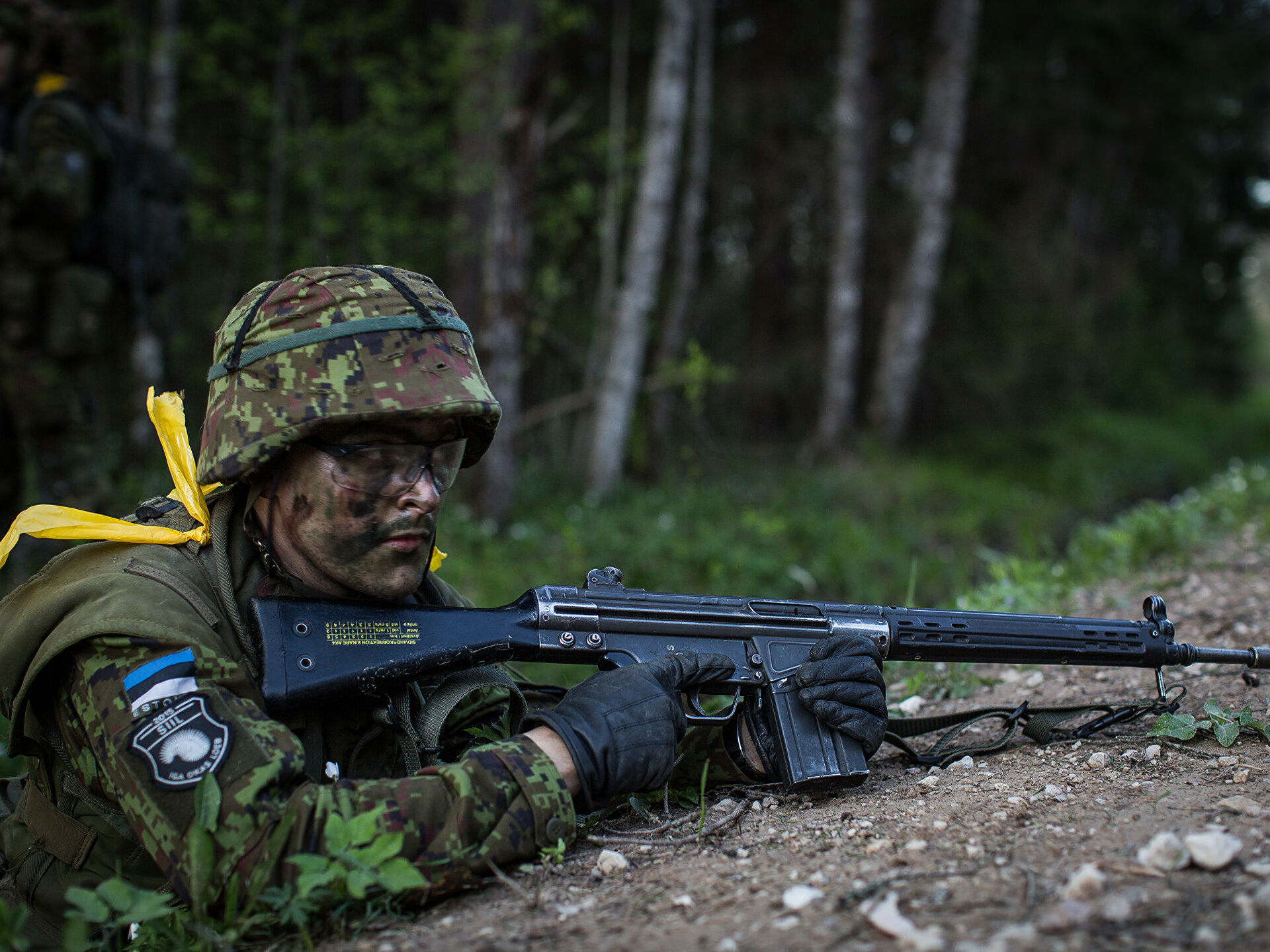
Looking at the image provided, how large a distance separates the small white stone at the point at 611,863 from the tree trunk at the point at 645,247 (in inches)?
284

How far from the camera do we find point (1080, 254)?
808 inches

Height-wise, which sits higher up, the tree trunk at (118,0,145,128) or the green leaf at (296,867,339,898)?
the tree trunk at (118,0,145,128)

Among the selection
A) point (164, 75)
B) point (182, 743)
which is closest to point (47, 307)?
point (164, 75)

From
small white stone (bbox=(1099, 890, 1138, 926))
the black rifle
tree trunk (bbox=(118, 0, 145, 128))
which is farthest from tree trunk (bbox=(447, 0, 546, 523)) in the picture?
small white stone (bbox=(1099, 890, 1138, 926))

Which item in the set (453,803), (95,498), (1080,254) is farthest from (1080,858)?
(1080,254)

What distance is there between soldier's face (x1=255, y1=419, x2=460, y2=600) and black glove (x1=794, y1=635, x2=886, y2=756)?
1204 mm

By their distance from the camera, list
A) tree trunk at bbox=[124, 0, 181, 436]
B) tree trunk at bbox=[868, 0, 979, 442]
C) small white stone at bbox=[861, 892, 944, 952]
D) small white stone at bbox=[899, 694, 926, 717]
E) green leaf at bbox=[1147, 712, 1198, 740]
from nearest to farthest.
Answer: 1. small white stone at bbox=[861, 892, 944, 952]
2. green leaf at bbox=[1147, 712, 1198, 740]
3. small white stone at bbox=[899, 694, 926, 717]
4. tree trunk at bbox=[124, 0, 181, 436]
5. tree trunk at bbox=[868, 0, 979, 442]

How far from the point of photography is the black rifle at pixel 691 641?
2.42 m

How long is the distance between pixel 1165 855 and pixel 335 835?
5.94 feet

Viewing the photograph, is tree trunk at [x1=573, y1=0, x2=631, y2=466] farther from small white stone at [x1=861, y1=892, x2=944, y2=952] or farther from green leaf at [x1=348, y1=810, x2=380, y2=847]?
small white stone at [x1=861, y1=892, x2=944, y2=952]

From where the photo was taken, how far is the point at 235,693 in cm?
228

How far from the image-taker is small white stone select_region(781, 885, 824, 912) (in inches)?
79.1

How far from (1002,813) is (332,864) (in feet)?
5.55

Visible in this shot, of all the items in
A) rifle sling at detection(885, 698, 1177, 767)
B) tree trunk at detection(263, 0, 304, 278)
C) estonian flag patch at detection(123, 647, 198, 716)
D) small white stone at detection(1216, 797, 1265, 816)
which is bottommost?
rifle sling at detection(885, 698, 1177, 767)
